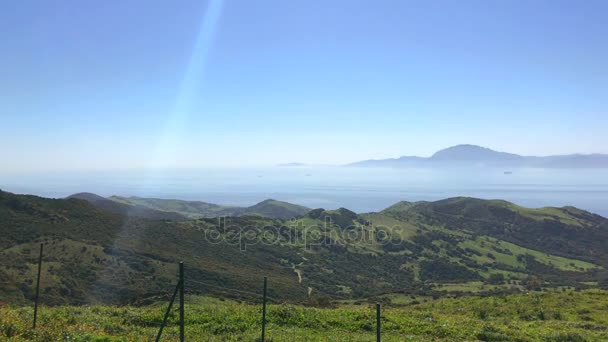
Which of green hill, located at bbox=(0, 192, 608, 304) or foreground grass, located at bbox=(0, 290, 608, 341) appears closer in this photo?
foreground grass, located at bbox=(0, 290, 608, 341)

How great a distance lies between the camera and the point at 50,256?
2601 inches

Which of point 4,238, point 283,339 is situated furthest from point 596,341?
point 4,238

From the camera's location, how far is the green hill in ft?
201

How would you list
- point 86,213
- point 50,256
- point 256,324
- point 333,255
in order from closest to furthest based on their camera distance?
point 256,324 → point 50,256 → point 86,213 → point 333,255

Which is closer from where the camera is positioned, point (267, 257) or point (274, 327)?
point (274, 327)

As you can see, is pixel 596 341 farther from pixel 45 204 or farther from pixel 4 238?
pixel 45 204

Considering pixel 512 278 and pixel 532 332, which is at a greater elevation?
pixel 532 332

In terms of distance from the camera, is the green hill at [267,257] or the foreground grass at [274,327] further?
the green hill at [267,257]

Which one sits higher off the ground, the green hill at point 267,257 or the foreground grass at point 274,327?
the foreground grass at point 274,327

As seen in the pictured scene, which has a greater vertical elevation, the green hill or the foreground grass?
the foreground grass

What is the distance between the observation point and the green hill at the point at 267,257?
6112 cm

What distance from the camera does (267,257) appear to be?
414ft

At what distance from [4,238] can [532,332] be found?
86.3 m

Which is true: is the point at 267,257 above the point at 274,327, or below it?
below
